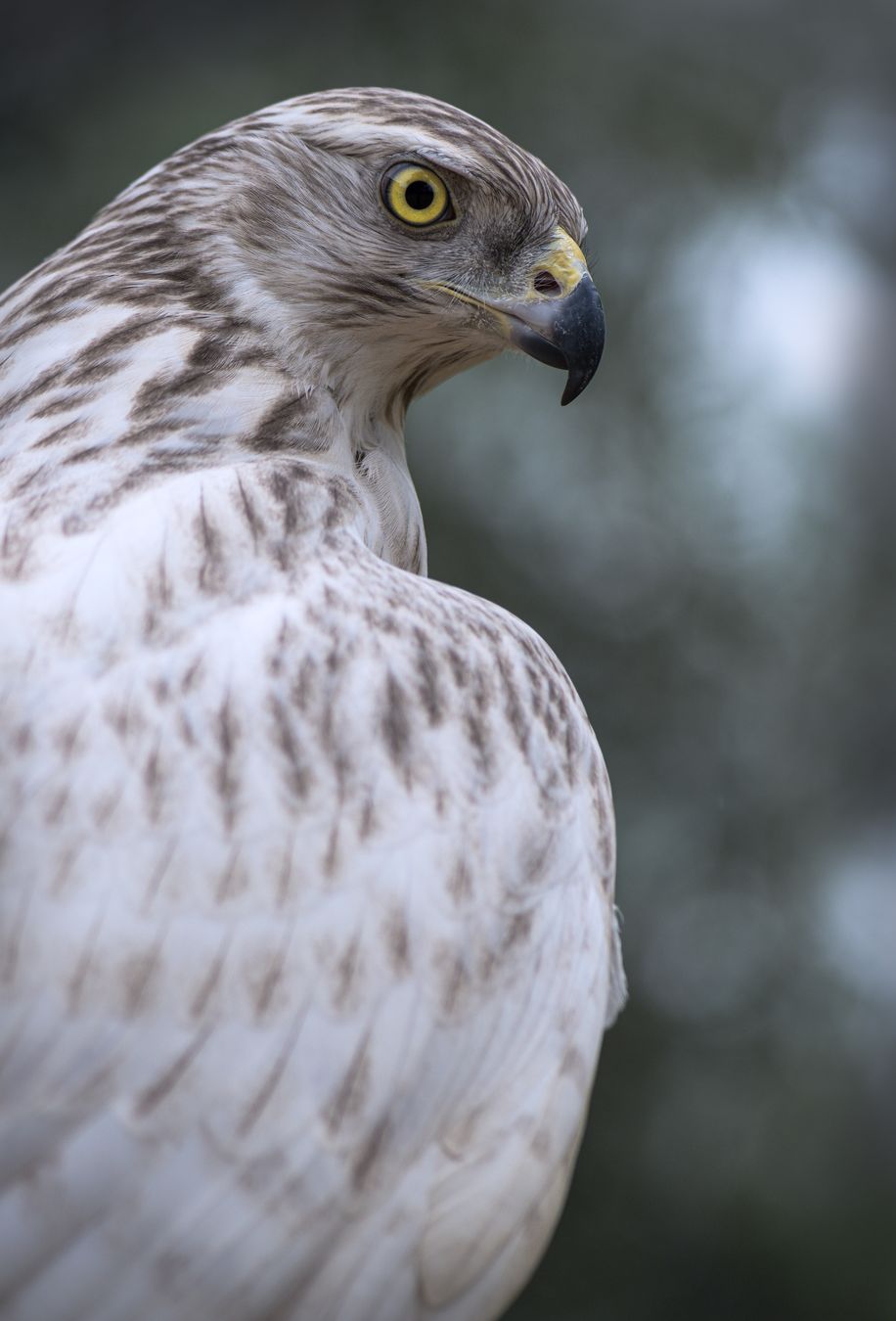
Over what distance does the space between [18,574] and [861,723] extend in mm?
4777

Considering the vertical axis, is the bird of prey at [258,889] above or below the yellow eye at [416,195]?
below

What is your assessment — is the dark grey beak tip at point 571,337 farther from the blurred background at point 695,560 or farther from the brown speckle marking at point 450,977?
the blurred background at point 695,560

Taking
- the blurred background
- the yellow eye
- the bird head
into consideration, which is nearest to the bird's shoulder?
the bird head

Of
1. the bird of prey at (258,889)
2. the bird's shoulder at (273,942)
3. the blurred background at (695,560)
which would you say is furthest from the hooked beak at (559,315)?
the blurred background at (695,560)

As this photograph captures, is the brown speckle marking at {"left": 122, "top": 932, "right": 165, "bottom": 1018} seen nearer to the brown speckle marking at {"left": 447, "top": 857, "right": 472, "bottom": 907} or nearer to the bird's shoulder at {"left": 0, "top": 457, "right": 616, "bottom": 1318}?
the bird's shoulder at {"left": 0, "top": 457, "right": 616, "bottom": 1318}

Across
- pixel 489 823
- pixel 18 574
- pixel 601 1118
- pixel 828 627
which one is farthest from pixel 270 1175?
pixel 828 627

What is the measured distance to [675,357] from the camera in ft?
16.8

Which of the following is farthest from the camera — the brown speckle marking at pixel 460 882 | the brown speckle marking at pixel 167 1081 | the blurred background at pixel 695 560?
the blurred background at pixel 695 560

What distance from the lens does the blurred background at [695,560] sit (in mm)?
4750

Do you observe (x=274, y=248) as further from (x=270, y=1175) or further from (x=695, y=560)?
(x=695, y=560)

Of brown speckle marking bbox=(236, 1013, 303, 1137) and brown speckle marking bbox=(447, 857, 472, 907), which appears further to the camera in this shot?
brown speckle marking bbox=(447, 857, 472, 907)

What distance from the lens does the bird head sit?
67.9 inches

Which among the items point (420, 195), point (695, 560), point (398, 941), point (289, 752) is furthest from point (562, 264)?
point (695, 560)

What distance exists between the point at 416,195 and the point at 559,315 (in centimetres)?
24
